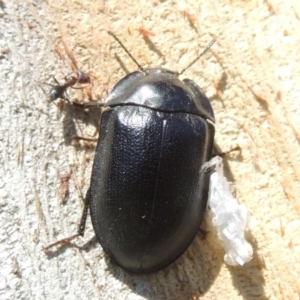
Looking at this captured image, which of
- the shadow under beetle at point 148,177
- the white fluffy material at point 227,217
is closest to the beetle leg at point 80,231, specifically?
the shadow under beetle at point 148,177

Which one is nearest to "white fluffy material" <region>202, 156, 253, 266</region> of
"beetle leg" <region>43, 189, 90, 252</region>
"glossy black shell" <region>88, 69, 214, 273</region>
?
"glossy black shell" <region>88, 69, 214, 273</region>

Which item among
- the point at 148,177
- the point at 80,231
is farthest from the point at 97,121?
the point at 80,231

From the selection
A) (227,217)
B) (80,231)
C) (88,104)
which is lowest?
(80,231)

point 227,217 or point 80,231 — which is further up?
point 227,217

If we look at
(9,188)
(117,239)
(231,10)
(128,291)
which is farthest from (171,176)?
(231,10)

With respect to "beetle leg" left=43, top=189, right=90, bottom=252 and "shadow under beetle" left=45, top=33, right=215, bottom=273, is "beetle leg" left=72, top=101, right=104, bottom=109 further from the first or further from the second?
"beetle leg" left=43, top=189, right=90, bottom=252

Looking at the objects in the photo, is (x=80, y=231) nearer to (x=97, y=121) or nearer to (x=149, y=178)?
(x=149, y=178)
